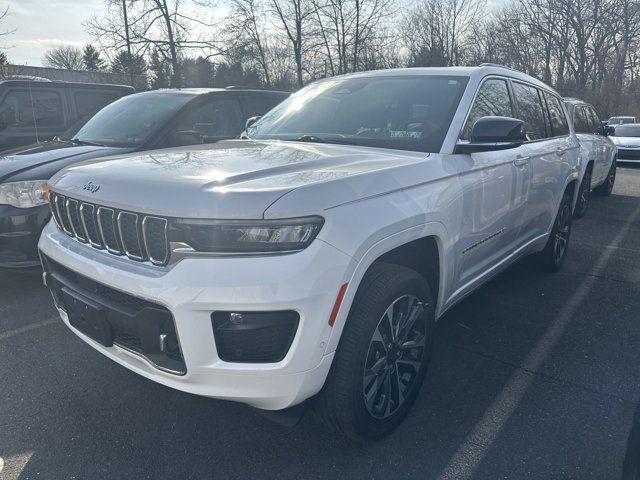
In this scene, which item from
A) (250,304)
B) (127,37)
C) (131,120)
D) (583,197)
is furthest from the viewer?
(127,37)

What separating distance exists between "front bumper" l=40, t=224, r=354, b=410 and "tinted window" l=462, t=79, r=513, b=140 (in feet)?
5.35

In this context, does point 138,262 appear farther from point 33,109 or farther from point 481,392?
point 33,109

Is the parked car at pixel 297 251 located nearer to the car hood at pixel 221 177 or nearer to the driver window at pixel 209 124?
the car hood at pixel 221 177

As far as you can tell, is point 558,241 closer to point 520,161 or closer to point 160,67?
point 520,161

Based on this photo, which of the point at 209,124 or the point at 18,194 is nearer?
the point at 18,194

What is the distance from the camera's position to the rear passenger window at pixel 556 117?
478 cm

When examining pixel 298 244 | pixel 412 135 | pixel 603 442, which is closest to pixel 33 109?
pixel 412 135

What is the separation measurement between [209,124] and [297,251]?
4197 mm

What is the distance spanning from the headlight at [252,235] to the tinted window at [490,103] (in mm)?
1562

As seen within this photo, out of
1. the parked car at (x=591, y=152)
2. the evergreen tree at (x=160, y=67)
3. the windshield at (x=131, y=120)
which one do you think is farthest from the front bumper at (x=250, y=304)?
the evergreen tree at (x=160, y=67)

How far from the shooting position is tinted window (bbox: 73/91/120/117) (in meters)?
7.77

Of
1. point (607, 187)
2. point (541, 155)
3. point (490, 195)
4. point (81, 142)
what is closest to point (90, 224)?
point (490, 195)

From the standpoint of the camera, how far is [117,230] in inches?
86.3

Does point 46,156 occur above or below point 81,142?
below
